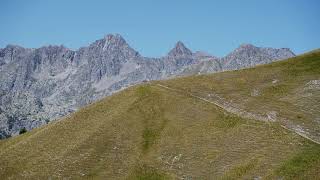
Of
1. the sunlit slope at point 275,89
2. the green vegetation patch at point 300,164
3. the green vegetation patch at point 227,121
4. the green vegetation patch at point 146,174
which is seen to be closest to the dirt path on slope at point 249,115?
the sunlit slope at point 275,89

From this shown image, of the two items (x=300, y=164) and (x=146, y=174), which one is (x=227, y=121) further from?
(x=300, y=164)

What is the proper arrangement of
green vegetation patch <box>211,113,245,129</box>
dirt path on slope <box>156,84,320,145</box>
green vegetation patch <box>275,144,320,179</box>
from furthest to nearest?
green vegetation patch <box>211,113,245,129</box>
dirt path on slope <box>156,84,320,145</box>
green vegetation patch <box>275,144,320,179</box>

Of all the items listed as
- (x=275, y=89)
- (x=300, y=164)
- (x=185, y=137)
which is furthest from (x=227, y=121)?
(x=300, y=164)

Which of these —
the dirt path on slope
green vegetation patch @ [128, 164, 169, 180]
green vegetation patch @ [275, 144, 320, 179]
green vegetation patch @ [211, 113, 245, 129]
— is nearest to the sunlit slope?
the dirt path on slope

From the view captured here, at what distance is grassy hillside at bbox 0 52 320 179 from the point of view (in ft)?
214

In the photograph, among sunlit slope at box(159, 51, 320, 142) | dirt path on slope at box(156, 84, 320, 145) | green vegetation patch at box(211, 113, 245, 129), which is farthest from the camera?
sunlit slope at box(159, 51, 320, 142)

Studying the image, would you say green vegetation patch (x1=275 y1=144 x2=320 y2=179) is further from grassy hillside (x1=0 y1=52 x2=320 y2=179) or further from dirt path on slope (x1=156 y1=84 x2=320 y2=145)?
dirt path on slope (x1=156 y1=84 x2=320 y2=145)

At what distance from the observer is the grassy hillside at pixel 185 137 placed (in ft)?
214

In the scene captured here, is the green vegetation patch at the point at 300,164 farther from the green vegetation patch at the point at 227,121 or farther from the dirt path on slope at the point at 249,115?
the green vegetation patch at the point at 227,121

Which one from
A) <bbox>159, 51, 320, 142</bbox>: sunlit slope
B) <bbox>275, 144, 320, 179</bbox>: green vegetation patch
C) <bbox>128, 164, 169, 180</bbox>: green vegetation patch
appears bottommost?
<bbox>128, 164, 169, 180</bbox>: green vegetation patch

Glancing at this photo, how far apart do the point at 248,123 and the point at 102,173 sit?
2375 cm

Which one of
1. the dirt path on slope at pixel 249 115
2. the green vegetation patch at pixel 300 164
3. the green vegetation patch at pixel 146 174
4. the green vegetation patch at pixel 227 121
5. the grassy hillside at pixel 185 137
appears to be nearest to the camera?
the green vegetation patch at pixel 300 164

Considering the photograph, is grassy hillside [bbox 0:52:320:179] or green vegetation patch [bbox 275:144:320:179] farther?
grassy hillside [bbox 0:52:320:179]

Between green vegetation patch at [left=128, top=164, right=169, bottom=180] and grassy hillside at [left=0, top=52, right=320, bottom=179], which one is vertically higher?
grassy hillside at [left=0, top=52, right=320, bottom=179]
